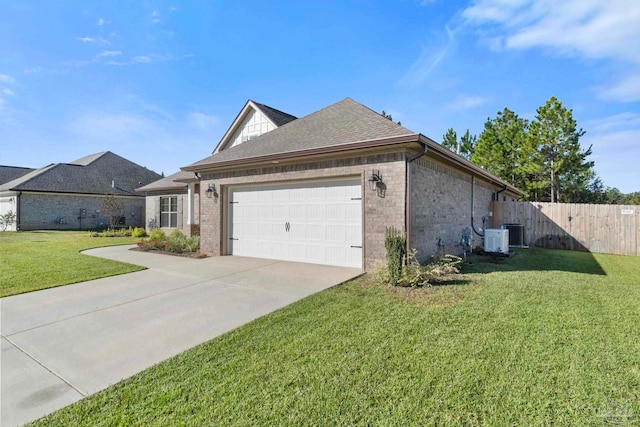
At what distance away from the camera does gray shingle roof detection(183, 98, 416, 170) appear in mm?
7043

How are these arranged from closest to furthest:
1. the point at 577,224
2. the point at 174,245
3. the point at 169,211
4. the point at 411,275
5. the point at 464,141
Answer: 1. the point at 411,275
2. the point at 174,245
3. the point at 577,224
4. the point at 169,211
5. the point at 464,141

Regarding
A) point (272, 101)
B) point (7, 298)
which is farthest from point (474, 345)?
point (272, 101)

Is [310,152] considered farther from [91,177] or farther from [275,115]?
[91,177]

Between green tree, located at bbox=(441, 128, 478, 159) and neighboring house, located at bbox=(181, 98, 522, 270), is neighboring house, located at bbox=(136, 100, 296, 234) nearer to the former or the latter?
neighboring house, located at bbox=(181, 98, 522, 270)

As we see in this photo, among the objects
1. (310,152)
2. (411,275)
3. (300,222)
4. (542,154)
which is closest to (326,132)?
(310,152)

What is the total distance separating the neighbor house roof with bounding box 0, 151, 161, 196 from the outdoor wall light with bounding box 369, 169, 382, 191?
80.0ft

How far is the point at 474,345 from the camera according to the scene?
323cm

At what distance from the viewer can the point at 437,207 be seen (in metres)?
7.98

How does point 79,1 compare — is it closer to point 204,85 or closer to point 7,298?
→ point 204,85

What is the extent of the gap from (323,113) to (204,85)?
6.00 meters

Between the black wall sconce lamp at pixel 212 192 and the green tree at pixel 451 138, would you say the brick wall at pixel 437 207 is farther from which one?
the green tree at pixel 451 138

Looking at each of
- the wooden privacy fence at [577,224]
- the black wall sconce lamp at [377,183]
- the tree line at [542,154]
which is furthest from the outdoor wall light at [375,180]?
the tree line at [542,154]

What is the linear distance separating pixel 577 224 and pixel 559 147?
40.5 feet

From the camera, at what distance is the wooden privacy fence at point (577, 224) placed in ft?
36.6
